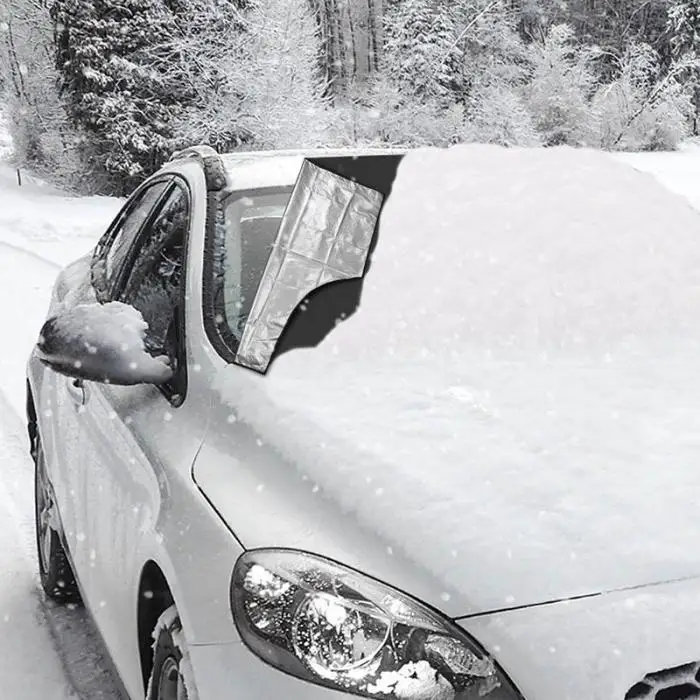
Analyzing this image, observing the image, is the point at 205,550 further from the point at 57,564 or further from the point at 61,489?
the point at 57,564

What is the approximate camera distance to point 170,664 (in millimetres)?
1957

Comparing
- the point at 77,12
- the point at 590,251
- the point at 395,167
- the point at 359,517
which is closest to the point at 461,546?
the point at 359,517

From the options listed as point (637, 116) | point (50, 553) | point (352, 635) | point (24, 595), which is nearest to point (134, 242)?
point (50, 553)

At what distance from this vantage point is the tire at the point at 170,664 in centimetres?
182

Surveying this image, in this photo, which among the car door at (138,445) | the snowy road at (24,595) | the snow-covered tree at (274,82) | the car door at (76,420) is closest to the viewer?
the car door at (138,445)

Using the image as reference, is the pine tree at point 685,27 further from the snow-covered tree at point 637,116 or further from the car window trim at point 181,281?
the car window trim at point 181,281

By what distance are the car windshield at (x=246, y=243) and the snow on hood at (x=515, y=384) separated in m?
0.27

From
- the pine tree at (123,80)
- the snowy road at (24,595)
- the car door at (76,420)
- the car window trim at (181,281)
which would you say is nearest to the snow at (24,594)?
the snowy road at (24,595)

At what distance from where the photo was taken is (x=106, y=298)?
3.16 m

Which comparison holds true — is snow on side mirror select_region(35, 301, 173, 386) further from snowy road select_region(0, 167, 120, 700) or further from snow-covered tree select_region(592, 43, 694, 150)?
snow-covered tree select_region(592, 43, 694, 150)

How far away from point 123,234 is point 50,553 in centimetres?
124

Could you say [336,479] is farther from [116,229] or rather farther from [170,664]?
[116,229]

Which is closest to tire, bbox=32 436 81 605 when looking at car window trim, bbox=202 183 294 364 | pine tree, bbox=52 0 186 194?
car window trim, bbox=202 183 294 364

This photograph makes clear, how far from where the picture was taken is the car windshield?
7.91 feet
